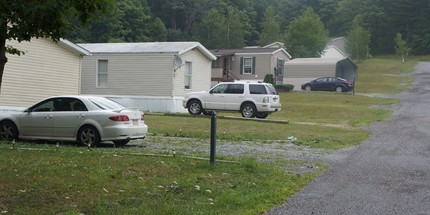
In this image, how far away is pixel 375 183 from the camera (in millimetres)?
9383

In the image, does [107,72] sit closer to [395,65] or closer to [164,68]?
[164,68]

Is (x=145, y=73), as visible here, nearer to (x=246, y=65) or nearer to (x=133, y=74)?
(x=133, y=74)

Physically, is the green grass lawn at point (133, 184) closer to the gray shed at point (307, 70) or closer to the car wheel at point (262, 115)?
the car wheel at point (262, 115)

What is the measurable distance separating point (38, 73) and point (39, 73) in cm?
5

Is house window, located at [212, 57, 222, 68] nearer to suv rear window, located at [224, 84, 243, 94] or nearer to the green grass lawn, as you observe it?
suv rear window, located at [224, 84, 243, 94]

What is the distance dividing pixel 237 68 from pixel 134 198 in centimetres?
4228

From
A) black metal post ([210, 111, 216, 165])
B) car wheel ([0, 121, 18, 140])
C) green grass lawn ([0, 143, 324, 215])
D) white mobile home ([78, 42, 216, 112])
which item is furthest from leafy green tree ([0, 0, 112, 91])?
white mobile home ([78, 42, 216, 112])

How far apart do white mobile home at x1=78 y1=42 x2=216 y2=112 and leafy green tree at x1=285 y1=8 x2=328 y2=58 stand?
32394 mm

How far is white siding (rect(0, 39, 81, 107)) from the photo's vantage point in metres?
20.4

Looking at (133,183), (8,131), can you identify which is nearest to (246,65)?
(8,131)

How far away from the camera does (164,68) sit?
2941 cm

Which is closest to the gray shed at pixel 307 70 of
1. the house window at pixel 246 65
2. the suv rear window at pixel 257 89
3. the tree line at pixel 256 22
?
the house window at pixel 246 65

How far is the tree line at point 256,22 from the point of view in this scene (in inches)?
2719

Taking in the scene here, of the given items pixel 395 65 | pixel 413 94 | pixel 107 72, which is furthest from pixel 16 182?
pixel 395 65
